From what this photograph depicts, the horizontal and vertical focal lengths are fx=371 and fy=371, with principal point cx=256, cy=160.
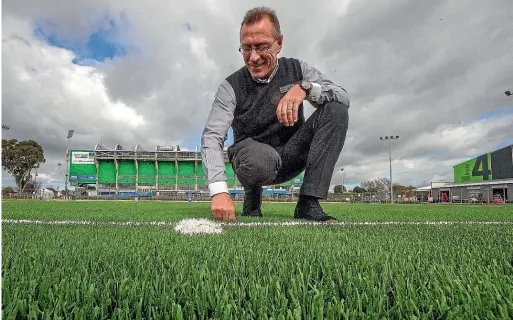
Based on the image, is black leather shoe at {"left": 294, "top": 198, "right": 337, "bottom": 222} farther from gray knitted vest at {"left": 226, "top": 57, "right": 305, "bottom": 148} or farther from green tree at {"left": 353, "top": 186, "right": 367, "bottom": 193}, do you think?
green tree at {"left": 353, "top": 186, "right": 367, "bottom": 193}

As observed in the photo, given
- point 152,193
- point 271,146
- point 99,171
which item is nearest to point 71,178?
point 99,171

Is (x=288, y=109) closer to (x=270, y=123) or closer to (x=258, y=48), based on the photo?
(x=258, y=48)

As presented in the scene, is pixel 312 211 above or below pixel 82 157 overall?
below

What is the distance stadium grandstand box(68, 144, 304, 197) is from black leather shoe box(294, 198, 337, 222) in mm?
51166

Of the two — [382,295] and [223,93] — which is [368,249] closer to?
[382,295]

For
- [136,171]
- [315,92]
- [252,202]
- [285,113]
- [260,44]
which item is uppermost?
[136,171]

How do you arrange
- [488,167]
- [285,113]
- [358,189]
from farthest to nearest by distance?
A: [358,189] → [488,167] → [285,113]

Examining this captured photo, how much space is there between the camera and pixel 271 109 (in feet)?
10.6

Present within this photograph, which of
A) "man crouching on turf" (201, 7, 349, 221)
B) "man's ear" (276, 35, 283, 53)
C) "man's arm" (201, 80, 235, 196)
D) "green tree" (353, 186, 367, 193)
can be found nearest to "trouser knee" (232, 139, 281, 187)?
"man crouching on turf" (201, 7, 349, 221)

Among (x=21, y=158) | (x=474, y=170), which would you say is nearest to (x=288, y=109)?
(x=21, y=158)

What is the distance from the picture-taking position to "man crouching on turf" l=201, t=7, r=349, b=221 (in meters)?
2.68

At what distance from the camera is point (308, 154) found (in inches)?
125

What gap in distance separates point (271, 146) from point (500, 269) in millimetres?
2462

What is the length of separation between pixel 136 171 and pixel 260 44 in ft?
183
